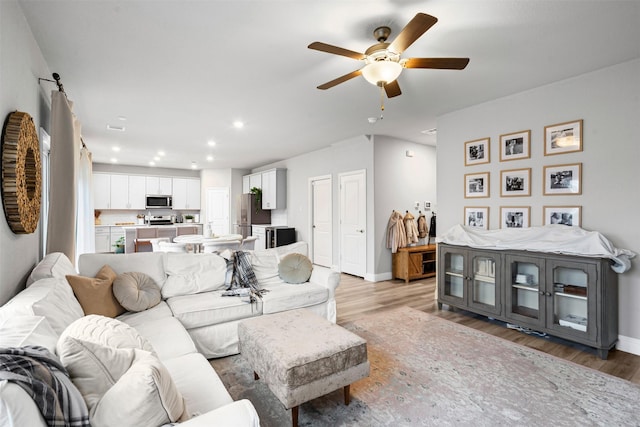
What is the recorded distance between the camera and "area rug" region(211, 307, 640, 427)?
1.89m

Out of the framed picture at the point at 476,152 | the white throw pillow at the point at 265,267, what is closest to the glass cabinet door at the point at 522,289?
the framed picture at the point at 476,152

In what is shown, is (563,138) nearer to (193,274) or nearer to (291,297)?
(291,297)

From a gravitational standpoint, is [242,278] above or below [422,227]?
below

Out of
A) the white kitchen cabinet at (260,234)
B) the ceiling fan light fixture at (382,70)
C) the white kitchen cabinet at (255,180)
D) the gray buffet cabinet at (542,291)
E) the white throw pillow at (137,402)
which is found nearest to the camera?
the white throw pillow at (137,402)

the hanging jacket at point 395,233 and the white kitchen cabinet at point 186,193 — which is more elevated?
the white kitchen cabinet at point 186,193

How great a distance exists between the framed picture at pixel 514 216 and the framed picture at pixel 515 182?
157 millimetres

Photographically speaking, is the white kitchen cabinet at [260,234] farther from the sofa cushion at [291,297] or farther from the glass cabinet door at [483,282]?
the glass cabinet door at [483,282]

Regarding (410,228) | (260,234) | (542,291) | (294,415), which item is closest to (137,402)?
(294,415)

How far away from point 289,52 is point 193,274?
2291 mm

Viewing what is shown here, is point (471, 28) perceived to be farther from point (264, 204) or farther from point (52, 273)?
Answer: point (264, 204)

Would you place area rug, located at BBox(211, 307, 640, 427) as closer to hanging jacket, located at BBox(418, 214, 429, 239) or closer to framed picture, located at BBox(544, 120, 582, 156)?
framed picture, located at BBox(544, 120, 582, 156)

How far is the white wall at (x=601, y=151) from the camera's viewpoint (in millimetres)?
2758

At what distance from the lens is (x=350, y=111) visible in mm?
4094

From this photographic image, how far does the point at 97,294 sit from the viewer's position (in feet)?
7.54
